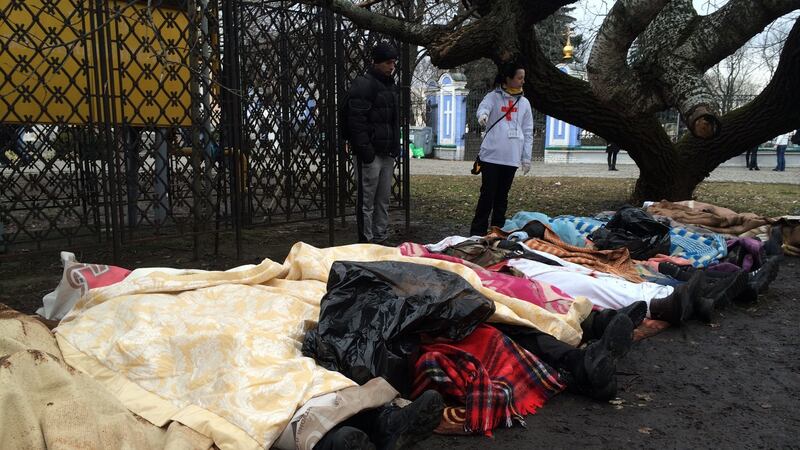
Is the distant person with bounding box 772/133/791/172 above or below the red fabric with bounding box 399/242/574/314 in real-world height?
above

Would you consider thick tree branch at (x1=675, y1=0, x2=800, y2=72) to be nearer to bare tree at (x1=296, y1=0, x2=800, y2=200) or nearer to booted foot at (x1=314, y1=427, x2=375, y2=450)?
bare tree at (x1=296, y1=0, x2=800, y2=200)

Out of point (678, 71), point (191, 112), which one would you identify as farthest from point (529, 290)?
point (678, 71)

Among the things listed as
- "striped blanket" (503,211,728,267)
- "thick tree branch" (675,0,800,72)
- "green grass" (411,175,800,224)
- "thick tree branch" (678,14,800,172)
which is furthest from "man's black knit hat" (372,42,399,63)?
"thick tree branch" (678,14,800,172)

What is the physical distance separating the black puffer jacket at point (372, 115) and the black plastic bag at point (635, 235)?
214cm

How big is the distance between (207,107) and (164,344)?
3.26m

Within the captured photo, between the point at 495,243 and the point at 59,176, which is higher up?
the point at 59,176

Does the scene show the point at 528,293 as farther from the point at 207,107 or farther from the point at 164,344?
the point at 207,107

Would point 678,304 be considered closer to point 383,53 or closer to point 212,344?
point 212,344

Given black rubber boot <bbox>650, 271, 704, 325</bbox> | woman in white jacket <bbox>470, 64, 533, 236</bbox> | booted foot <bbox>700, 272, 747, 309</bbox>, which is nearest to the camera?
black rubber boot <bbox>650, 271, 704, 325</bbox>

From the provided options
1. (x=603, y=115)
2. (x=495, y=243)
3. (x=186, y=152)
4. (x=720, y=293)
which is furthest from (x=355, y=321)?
(x=603, y=115)

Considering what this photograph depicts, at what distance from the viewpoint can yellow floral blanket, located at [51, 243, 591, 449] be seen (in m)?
2.25

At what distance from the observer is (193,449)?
6.77 ft

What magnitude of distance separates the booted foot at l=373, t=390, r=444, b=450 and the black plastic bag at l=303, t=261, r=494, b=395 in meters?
0.29

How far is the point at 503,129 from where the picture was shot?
619 centimetres
